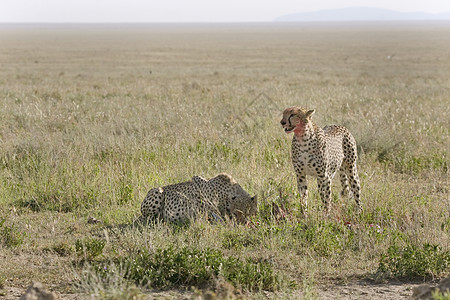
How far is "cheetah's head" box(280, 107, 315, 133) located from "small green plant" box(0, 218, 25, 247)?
2.78 meters

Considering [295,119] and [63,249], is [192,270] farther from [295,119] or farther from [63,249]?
[295,119]

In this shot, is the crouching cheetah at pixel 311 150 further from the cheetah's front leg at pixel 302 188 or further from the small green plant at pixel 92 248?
the small green plant at pixel 92 248

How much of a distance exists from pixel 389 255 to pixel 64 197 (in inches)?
152

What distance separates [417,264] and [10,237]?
3.69 m

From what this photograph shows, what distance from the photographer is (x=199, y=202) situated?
19.6 feet

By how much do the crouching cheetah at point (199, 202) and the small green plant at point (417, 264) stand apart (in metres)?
1.68

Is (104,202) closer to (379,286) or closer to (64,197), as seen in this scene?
(64,197)

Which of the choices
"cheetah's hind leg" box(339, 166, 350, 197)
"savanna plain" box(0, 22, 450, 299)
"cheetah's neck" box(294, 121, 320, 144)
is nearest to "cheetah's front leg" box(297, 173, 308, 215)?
"savanna plain" box(0, 22, 450, 299)

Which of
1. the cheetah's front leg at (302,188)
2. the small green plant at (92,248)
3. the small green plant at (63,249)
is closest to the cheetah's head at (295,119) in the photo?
the cheetah's front leg at (302,188)

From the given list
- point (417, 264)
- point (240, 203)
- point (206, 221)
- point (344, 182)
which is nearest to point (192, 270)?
point (206, 221)

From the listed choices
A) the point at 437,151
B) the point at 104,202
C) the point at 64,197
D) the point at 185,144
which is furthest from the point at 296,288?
the point at 437,151

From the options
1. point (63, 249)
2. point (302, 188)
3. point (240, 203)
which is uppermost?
point (302, 188)

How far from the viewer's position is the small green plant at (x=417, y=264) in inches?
183

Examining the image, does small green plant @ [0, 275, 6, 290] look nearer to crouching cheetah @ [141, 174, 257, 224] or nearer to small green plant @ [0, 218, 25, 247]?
small green plant @ [0, 218, 25, 247]
